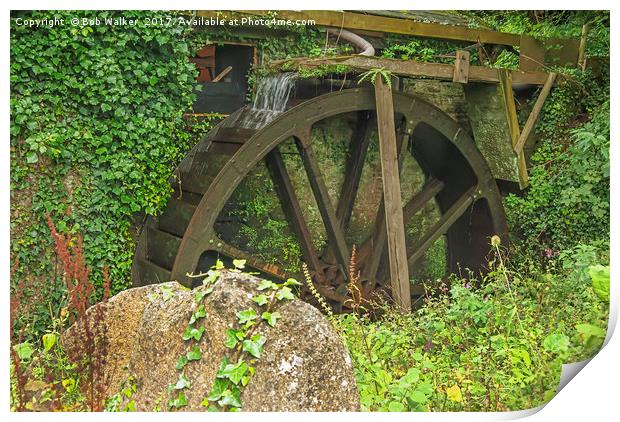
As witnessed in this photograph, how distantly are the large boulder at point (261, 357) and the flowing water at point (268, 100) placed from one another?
2.39 m

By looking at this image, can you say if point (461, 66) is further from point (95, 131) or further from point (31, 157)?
point (31, 157)

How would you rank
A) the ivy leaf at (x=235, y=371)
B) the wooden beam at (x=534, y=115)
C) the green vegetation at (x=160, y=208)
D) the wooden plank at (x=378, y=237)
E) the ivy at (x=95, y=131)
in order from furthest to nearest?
the wooden beam at (x=534, y=115) → the wooden plank at (x=378, y=237) → the ivy at (x=95, y=131) → the green vegetation at (x=160, y=208) → the ivy leaf at (x=235, y=371)

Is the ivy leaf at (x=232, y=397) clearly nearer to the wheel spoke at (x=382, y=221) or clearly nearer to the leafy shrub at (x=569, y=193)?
the leafy shrub at (x=569, y=193)

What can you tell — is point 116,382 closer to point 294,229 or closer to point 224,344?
point 224,344

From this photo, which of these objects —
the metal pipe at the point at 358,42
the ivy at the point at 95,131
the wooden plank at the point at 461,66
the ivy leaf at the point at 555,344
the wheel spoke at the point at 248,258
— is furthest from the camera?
the wooden plank at the point at 461,66

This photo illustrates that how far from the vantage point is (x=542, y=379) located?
460cm

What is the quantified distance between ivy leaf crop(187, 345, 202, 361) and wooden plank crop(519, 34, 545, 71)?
434cm

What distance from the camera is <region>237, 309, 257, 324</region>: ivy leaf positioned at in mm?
4008

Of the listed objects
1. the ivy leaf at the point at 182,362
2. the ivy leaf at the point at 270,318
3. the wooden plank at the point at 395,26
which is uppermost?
the wooden plank at the point at 395,26

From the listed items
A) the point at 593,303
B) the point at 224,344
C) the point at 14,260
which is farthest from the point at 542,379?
the point at 14,260

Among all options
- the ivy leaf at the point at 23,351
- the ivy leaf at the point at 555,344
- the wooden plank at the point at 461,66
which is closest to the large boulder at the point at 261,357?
the ivy leaf at the point at 23,351

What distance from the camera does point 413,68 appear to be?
6.57 m

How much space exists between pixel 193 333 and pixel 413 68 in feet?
11.3

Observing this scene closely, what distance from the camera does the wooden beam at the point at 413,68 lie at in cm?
618
